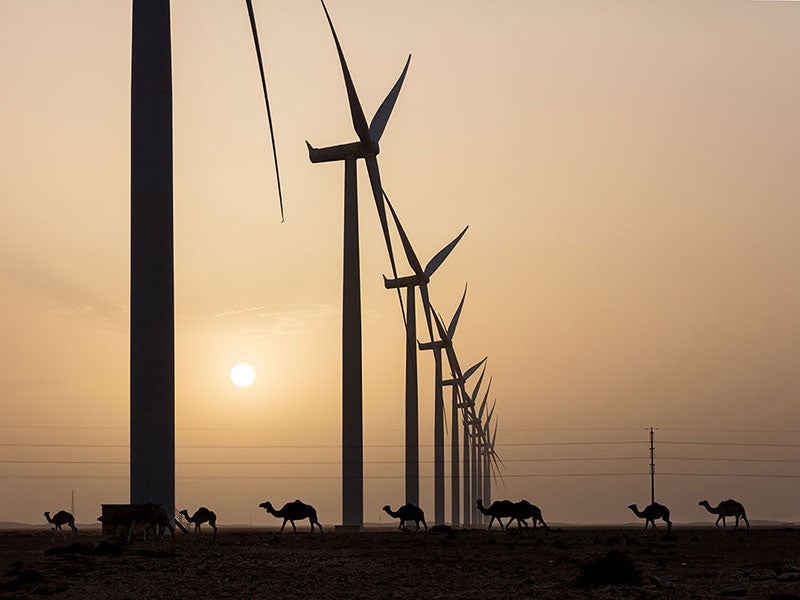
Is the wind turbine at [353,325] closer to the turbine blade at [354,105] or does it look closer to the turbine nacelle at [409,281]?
the turbine blade at [354,105]

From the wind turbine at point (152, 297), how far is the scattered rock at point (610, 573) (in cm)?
1705

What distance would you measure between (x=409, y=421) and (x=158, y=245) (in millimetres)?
51875

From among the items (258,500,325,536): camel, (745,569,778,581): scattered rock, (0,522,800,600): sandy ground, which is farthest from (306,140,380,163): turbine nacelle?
(745,569,778,581): scattered rock

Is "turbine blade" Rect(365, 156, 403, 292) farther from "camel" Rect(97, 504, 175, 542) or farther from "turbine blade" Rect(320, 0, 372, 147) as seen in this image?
"camel" Rect(97, 504, 175, 542)

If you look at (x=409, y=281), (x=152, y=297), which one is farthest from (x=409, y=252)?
(x=152, y=297)

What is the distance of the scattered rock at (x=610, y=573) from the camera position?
2723 cm

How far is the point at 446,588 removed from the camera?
27969mm

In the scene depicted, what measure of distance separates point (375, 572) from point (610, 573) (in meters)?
6.66

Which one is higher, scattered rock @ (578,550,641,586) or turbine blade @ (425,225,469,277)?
turbine blade @ (425,225,469,277)

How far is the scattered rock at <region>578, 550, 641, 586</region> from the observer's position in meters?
27.2

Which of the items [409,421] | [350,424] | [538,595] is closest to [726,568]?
[538,595]

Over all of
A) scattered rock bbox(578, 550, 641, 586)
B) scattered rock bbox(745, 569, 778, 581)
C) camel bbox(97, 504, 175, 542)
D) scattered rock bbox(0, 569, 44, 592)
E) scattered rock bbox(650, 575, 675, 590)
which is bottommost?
scattered rock bbox(745, 569, 778, 581)

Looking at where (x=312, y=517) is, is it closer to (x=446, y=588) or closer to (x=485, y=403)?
(x=446, y=588)

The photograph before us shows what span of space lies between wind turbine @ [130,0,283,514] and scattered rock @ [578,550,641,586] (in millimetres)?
17050
